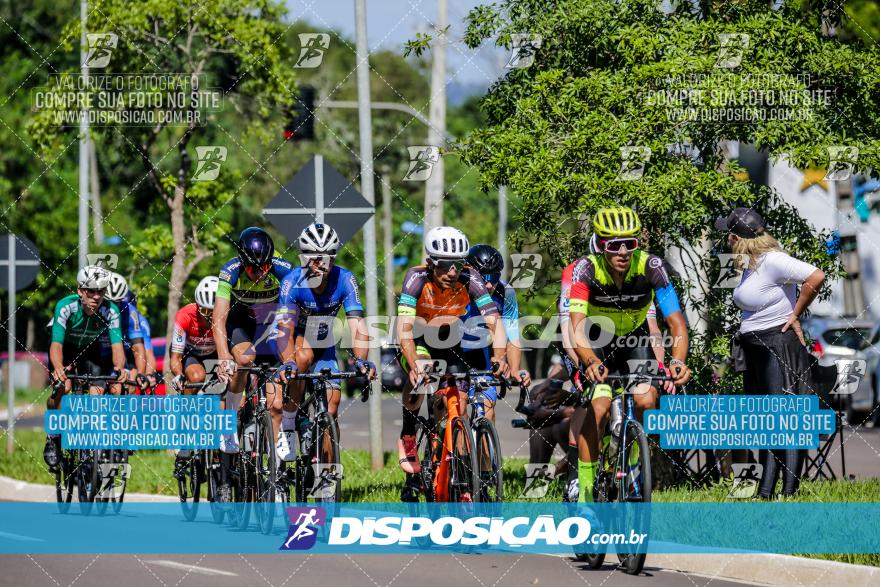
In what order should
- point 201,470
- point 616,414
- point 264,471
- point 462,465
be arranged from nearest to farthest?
point 616,414 → point 462,465 → point 264,471 → point 201,470

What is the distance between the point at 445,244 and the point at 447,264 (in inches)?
6.5

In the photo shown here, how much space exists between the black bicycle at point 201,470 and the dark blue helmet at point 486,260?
90.7 inches

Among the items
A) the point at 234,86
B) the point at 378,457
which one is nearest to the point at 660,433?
the point at 378,457

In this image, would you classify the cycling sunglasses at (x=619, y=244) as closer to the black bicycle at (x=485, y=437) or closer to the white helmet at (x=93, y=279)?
the black bicycle at (x=485, y=437)

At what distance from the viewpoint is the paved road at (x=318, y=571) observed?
9227 millimetres

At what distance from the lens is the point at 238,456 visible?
1178cm

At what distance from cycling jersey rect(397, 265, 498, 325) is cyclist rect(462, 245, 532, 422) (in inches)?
6.1

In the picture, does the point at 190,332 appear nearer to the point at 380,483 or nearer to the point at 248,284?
the point at 248,284

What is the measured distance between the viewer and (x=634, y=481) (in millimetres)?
8820

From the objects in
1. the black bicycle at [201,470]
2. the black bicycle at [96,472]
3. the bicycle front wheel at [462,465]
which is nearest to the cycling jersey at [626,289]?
the bicycle front wheel at [462,465]

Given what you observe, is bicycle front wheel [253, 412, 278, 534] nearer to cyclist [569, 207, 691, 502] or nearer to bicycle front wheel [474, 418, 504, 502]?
bicycle front wheel [474, 418, 504, 502]

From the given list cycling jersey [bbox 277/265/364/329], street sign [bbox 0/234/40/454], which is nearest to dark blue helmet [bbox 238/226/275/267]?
cycling jersey [bbox 277/265/364/329]

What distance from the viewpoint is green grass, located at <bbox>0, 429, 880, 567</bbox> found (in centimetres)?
1174

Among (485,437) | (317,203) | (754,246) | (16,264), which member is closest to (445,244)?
(485,437)
